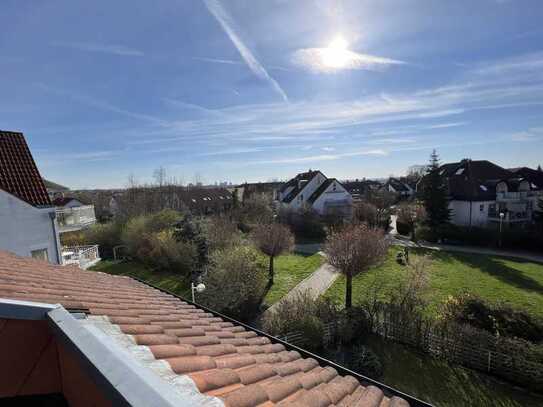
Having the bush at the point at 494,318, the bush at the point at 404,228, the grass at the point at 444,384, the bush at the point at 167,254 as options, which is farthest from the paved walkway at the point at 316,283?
the bush at the point at 404,228

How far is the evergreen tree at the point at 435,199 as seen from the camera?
2798cm

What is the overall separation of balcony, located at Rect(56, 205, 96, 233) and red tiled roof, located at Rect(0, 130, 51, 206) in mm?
18666

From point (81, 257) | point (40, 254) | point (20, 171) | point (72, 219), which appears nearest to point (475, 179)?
point (81, 257)

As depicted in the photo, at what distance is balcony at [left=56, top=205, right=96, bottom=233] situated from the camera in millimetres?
28225

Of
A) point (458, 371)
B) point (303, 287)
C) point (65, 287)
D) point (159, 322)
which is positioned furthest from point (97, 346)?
point (303, 287)

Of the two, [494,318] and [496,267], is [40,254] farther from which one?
[496,267]

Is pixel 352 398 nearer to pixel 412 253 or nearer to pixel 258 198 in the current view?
pixel 412 253

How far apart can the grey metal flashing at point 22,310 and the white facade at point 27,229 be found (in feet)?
38.9

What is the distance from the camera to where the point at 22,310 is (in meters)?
1.65

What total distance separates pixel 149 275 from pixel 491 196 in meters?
35.6

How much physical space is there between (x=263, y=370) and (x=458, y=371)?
10120mm

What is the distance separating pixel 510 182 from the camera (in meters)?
31.3

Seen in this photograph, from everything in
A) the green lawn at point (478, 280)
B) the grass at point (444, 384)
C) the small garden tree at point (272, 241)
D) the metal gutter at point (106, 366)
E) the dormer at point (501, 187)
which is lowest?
the grass at point (444, 384)

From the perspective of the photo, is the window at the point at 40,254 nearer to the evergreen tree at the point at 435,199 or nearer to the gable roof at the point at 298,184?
the evergreen tree at the point at 435,199
